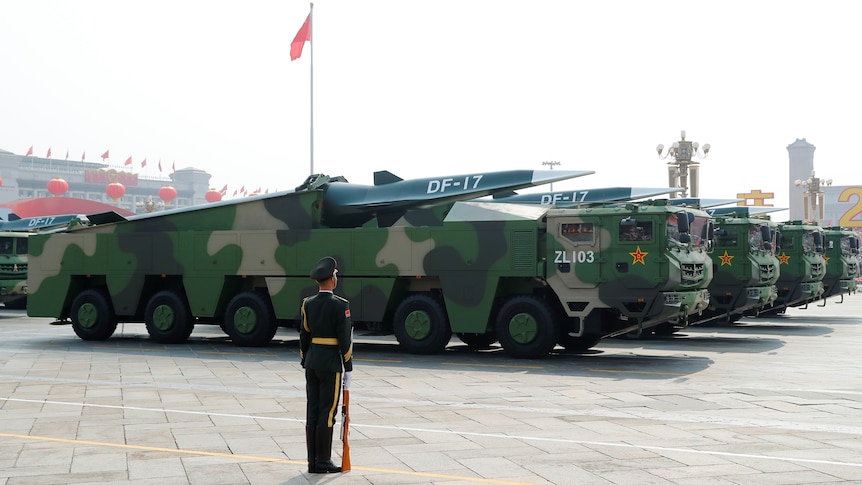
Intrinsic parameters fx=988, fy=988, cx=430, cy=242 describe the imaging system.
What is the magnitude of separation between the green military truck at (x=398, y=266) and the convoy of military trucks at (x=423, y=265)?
0.02m

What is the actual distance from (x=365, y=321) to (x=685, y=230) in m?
5.58

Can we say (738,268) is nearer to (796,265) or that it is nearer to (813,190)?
(796,265)

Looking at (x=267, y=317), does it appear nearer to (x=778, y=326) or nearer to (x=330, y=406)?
(x=330, y=406)

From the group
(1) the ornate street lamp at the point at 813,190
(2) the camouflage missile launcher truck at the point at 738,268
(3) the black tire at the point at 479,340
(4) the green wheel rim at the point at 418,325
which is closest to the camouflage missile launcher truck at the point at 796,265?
(2) the camouflage missile launcher truck at the point at 738,268

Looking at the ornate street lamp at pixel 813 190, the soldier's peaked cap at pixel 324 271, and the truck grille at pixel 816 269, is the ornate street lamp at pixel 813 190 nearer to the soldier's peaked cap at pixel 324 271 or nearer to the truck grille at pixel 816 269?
the truck grille at pixel 816 269

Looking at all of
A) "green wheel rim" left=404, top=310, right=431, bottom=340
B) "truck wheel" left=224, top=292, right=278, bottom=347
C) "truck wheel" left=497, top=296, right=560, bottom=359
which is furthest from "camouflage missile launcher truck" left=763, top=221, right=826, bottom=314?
"truck wheel" left=224, top=292, right=278, bottom=347

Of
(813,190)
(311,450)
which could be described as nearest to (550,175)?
(311,450)

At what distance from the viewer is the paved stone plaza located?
7.17 m

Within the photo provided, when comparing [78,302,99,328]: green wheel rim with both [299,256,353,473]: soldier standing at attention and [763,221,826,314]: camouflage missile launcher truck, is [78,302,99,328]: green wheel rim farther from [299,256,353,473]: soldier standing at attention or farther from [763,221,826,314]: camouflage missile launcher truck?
[763,221,826,314]: camouflage missile launcher truck

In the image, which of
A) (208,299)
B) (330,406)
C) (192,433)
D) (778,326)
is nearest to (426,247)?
(208,299)

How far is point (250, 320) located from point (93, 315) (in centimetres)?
359

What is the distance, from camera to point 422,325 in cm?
1625

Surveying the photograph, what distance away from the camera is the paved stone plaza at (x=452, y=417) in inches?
282

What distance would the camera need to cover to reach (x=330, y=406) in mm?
7230
